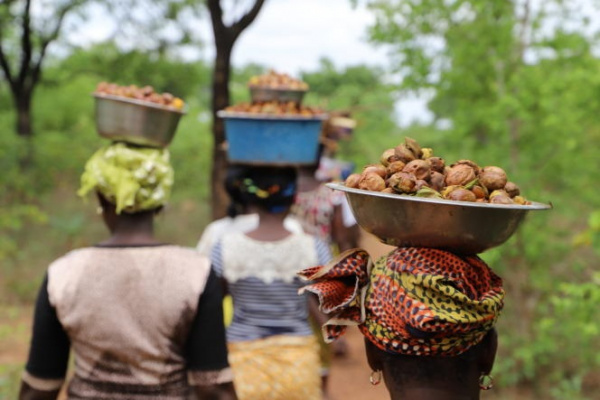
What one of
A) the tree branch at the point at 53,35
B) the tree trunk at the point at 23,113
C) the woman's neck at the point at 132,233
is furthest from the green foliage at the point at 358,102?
the woman's neck at the point at 132,233

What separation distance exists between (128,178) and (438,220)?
152 centimetres

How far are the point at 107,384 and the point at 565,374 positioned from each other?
14.6 feet

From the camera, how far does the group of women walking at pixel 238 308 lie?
1764 mm

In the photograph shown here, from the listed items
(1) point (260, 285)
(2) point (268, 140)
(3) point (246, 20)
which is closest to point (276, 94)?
(2) point (268, 140)

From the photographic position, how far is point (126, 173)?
2854 millimetres

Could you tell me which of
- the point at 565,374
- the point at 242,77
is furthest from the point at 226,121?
the point at 242,77

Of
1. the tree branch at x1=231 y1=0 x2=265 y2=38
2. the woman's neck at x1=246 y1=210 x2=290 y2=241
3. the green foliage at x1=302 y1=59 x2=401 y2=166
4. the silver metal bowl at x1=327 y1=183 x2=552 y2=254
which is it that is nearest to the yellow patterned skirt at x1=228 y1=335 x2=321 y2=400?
the woman's neck at x1=246 y1=210 x2=290 y2=241

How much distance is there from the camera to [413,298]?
1707 millimetres

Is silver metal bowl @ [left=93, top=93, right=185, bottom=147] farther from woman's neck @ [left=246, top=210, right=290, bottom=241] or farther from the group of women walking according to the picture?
woman's neck @ [left=246, top=210, right=290, bottom=241]

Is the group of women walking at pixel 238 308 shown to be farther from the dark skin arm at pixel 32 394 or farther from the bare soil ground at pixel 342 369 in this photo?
the bare soil ground at pixel 342 369

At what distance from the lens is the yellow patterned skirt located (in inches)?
131

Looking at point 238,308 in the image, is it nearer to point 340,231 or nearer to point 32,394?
point 32,394

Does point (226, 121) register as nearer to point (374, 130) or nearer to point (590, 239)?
point (590, 239)

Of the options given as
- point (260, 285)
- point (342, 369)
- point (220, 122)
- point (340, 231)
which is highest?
point (220, 122)
